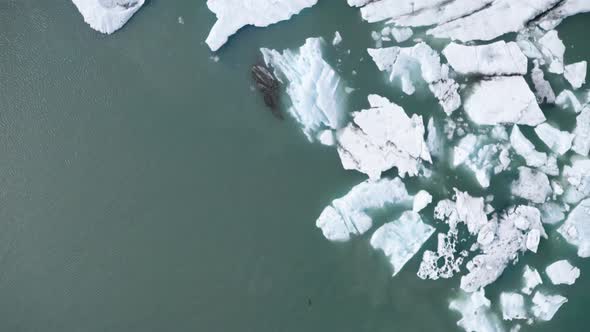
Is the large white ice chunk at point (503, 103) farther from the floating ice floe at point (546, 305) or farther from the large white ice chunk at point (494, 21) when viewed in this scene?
the floating ice floe at point (546, 305)

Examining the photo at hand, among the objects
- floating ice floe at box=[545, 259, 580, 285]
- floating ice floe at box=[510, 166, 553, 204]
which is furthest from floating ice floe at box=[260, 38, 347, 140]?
floating ice floe at box=[545, 259, 580, 285]

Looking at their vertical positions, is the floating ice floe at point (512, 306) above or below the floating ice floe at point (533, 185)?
below

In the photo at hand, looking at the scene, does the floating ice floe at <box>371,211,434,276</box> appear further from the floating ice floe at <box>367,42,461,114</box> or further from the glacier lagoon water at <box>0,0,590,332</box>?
the floating ice floe at <box>367,42,461,114</box>

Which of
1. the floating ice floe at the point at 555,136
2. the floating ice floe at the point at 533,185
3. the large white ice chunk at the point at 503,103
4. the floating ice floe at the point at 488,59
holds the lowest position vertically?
the floating ice floe at the point at 533,185

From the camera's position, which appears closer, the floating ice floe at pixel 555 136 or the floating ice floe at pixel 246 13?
the floating ice floe at pixel 555 136

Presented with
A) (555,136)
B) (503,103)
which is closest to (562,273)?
(555,136)

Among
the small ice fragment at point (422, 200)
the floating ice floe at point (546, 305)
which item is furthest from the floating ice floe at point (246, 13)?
the floating ice floe at point (546, 305)

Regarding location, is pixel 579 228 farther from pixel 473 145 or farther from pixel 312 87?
pixel 312 87

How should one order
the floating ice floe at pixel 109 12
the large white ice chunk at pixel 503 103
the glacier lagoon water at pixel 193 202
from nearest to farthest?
the large white ice chunk at pixel 503 103, the glacier lagoon water at pixel 193 202, the floating ice floe at pixel 109 12
